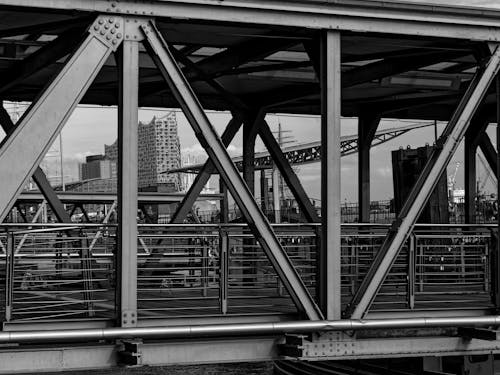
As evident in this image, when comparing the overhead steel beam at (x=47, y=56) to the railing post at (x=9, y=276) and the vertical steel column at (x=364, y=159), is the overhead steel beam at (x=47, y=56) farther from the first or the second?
the vertical steel column at (x=364, y=159)

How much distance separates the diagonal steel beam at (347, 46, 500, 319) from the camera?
38.4 feet

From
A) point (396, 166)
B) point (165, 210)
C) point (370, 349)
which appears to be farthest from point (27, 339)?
point (165, 210)

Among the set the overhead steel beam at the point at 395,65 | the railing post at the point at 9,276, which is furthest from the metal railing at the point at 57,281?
the overhead steel beam at the point at 395,65

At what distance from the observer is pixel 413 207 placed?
466 inches

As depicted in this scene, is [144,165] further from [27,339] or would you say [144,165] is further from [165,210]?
[27,339]

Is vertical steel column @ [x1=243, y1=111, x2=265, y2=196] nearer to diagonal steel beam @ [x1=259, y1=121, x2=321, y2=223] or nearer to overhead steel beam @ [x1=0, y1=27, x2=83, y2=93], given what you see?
diagonal steel beam @ [x1=259, y1=121, x2=321, y2=223]

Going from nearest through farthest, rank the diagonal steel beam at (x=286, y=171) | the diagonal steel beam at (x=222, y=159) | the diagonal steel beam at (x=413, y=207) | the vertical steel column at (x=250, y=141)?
the diagonal steel beam at (x=222, y=159) → the diagonal steel beam at (x=413, y=207) → the diagonal steel beam at (x=286, y=171) → the vertical steel column at (x=250, y=141)

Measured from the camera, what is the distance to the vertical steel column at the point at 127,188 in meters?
10.7

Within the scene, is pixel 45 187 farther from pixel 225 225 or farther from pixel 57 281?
pixel 57 281

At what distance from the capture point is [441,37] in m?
12.3

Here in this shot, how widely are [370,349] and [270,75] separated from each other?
356 inches

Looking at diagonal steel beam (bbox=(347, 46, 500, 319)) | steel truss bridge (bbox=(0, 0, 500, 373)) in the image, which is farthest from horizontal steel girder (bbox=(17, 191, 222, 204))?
diagonal steel beam (bbox=(347, 46, 500, 319))

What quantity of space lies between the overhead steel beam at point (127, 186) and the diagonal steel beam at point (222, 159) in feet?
0.97

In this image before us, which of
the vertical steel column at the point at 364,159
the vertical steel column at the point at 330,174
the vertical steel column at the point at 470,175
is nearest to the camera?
the vertical steel column at the point at 330,174
